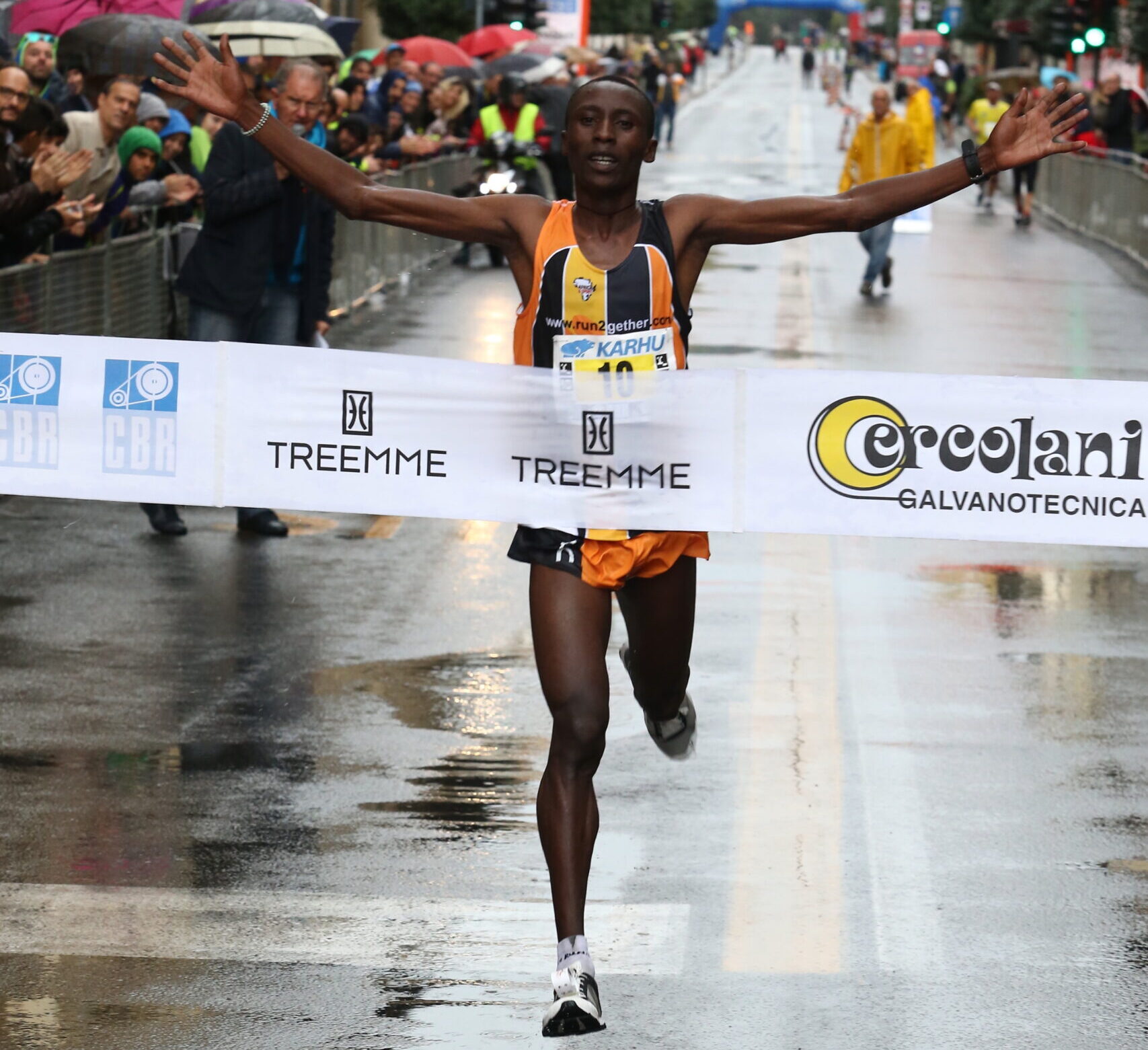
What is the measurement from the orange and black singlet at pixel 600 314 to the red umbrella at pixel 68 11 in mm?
14575

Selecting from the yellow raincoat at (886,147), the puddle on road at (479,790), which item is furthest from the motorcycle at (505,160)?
the puddle on road at (479,790)

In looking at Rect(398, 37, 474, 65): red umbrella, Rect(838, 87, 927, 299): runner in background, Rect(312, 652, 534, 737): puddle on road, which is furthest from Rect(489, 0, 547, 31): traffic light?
Rect(312, 652, 534, 737): puddle on road

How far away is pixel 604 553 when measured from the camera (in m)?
5.57

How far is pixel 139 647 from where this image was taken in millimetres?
8984

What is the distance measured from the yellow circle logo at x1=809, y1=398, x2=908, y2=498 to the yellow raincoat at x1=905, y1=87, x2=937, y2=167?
1665cm

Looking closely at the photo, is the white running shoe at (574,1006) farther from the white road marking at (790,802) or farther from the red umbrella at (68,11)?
the red umbrella at (68,11)

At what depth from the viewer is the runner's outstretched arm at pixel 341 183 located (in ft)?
18.1

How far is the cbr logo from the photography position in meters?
5.40

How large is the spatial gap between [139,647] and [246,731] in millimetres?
1390

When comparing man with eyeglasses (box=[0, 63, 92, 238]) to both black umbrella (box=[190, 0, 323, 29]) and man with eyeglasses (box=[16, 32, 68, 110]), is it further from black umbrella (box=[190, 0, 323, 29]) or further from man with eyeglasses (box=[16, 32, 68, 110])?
black umbrella (box=[190, 0, 323, 29])

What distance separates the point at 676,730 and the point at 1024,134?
6.33ft

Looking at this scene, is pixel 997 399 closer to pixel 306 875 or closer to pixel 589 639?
pixel 589 639

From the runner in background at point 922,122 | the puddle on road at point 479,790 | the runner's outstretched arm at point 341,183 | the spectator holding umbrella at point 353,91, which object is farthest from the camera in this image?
the runner in background at point 922,122

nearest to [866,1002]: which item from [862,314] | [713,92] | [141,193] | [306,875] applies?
[306,875]
